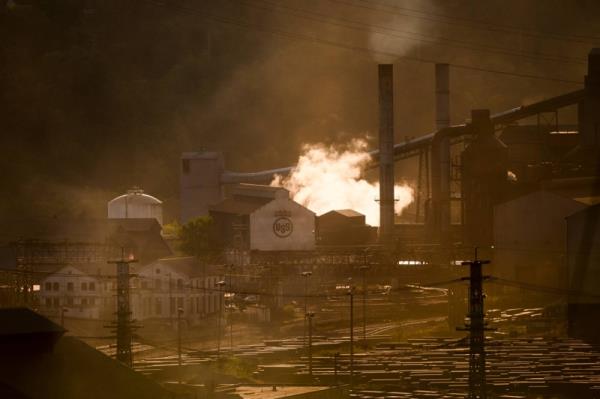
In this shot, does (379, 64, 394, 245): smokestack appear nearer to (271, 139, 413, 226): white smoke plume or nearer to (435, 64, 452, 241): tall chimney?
(435, 64, 452, 241): tall chimney

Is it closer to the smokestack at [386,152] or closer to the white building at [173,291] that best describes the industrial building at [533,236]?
the white building at [173,291]

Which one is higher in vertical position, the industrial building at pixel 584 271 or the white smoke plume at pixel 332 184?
the white smoke plume at pixel 332 184

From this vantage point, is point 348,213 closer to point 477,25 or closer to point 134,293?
point 134,293

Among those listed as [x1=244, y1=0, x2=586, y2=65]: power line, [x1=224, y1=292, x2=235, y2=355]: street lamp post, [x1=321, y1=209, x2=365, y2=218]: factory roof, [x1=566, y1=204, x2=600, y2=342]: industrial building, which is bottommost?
[x1=224, y1=292, x2=235, y2=355]: street lamp post

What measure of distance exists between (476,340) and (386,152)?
123 ft

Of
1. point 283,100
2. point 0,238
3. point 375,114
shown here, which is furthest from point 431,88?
point 0,238

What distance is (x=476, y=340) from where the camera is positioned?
2606 centimetres

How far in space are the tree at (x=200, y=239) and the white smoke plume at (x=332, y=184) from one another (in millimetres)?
8433

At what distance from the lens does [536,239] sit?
48656 mm

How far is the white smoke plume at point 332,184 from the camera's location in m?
71.2

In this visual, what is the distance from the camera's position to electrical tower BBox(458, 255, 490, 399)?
25.9m

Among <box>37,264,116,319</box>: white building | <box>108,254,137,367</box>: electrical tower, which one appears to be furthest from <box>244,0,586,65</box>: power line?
<box>108,254,137,367</box>: electrical tower

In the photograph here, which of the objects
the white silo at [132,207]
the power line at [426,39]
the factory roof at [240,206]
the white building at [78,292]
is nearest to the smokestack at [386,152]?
the factory roof at [240,206]

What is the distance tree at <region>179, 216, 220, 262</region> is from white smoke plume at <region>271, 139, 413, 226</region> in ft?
27.7
